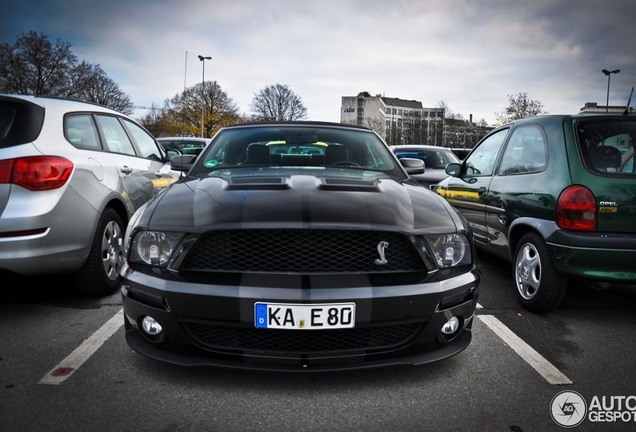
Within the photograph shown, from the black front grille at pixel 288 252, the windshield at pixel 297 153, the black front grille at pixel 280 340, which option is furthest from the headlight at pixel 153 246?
the windshield at pixel 297 153

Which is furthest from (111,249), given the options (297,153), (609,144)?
(609,144)

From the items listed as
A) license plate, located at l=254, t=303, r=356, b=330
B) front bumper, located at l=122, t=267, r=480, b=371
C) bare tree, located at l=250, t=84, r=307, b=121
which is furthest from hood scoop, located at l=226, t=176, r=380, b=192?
bare tree, located at l=250, t=84, r=307, b=121

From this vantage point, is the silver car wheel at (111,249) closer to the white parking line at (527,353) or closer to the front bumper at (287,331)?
the front bumper at (287,331)

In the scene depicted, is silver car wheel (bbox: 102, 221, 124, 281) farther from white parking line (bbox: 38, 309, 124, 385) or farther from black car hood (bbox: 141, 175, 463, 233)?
black car hood (bbox: 141, 175, 463, 233)

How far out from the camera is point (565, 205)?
3268 millimetres

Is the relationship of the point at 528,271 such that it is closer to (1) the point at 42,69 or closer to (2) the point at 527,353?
(2) the point at 527,353

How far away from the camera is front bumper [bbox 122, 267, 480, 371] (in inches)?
82.9

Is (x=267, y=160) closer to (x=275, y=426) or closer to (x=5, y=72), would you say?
(x=275, y=426)

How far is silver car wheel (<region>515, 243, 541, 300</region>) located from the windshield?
1.21 m

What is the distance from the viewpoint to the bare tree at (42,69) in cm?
3259

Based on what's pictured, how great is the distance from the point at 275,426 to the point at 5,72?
38127 mm

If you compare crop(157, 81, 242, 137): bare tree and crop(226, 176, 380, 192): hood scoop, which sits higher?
crop(157, 81, 242, 137): bare tree

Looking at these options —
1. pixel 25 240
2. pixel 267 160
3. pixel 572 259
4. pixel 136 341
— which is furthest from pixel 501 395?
pixel 25 240

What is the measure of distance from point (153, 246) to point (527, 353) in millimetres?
2249
